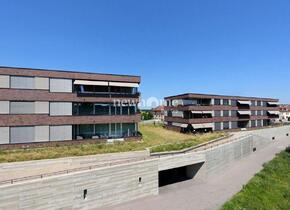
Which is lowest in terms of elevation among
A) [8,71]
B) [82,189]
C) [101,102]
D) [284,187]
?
[284,187]

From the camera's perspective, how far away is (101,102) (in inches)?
1389

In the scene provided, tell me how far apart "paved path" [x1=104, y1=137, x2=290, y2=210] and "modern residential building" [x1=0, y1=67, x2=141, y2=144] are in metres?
13.6

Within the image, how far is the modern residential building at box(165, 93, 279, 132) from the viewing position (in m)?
48.7

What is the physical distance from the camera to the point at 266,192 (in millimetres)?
26719

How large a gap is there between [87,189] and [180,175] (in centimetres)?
1455

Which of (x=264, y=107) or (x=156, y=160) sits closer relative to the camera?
(x=156, y=160)

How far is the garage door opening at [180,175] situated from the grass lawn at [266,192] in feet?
19.7

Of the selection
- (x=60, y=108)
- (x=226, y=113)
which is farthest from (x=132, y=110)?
(x=226, y=113)

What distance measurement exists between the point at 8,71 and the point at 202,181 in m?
26.3

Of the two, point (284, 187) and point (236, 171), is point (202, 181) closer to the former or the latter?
point (236, 171)

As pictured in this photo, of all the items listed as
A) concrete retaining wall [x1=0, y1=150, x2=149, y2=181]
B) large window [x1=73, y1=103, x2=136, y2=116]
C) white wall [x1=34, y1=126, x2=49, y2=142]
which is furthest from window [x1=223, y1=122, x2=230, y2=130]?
white wall [x1=34, y1=126, x2=49, y2=142]

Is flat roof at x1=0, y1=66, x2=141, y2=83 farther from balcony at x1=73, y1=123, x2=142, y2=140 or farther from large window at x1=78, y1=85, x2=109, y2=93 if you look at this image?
balcony at x1=73, y1=123, x2=142, y2=140

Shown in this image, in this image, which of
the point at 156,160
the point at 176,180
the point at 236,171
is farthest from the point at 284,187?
the point at 156,160

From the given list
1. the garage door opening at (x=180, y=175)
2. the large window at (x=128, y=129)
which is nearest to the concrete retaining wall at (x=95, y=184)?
the garage door opening at (x=180, y=175)
